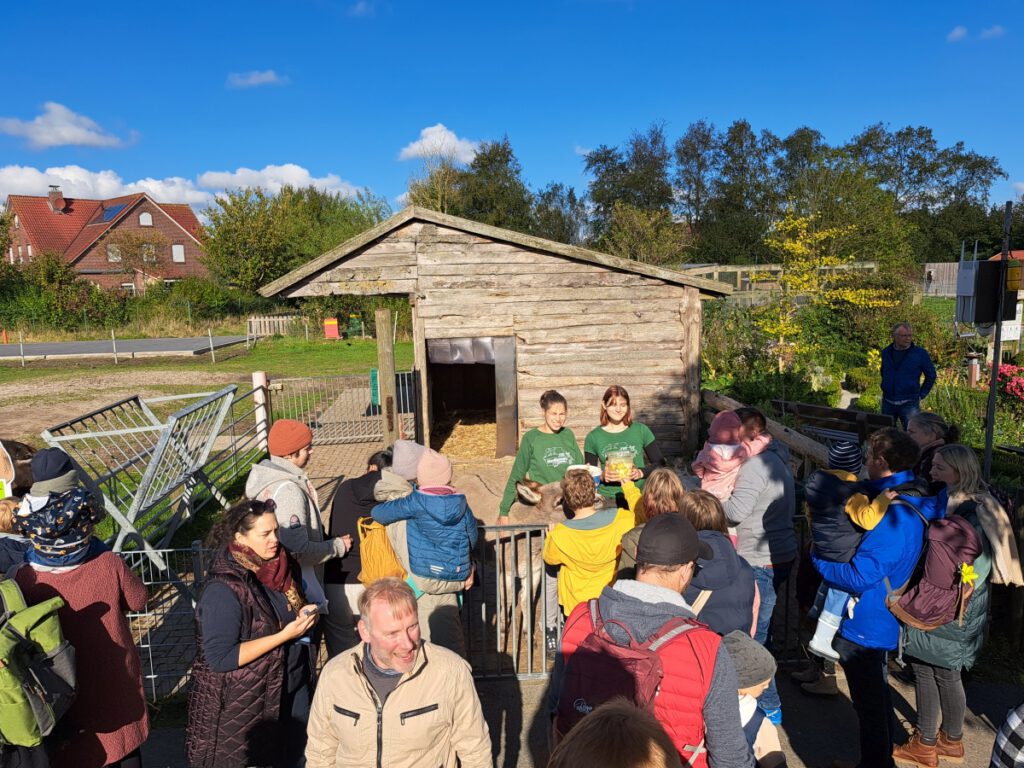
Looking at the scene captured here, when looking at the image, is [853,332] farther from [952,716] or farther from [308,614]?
[308,614]

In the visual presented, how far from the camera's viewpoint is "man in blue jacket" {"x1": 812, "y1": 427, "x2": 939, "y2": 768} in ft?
11.0

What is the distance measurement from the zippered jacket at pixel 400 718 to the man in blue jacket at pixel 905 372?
25.5 ft

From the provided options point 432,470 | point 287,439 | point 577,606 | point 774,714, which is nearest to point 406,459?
point 432,470

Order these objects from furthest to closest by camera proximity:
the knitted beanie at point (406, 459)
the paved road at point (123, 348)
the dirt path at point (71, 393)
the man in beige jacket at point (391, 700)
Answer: the paved road at point (123, 348)
the dirt path at point (71, 393)
the knitted beanie at point (406, 459)
the man in beige jacket at point (391, 700)

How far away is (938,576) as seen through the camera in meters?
3.45

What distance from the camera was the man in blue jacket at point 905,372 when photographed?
8.50m

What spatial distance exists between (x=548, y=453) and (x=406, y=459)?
1638mm

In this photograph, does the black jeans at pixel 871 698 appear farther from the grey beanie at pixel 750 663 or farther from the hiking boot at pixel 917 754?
the grey beanie at pixel 750 663

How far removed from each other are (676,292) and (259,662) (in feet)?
26.7

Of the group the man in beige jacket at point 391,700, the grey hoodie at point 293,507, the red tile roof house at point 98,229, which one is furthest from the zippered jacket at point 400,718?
the red tile roof house at point 98,229

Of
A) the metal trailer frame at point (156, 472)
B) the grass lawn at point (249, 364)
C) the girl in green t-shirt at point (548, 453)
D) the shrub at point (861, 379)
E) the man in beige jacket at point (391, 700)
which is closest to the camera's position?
the man in beige jacket at point (391, 700)

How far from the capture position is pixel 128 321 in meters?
37.6

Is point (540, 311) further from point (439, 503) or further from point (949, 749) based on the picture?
point (949, 749)

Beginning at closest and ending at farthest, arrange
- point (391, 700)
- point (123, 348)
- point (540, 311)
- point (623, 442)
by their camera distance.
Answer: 1. point (391, 700)
2. point (623, 442)
3. point (540, 311)
4. point (123, 348)
